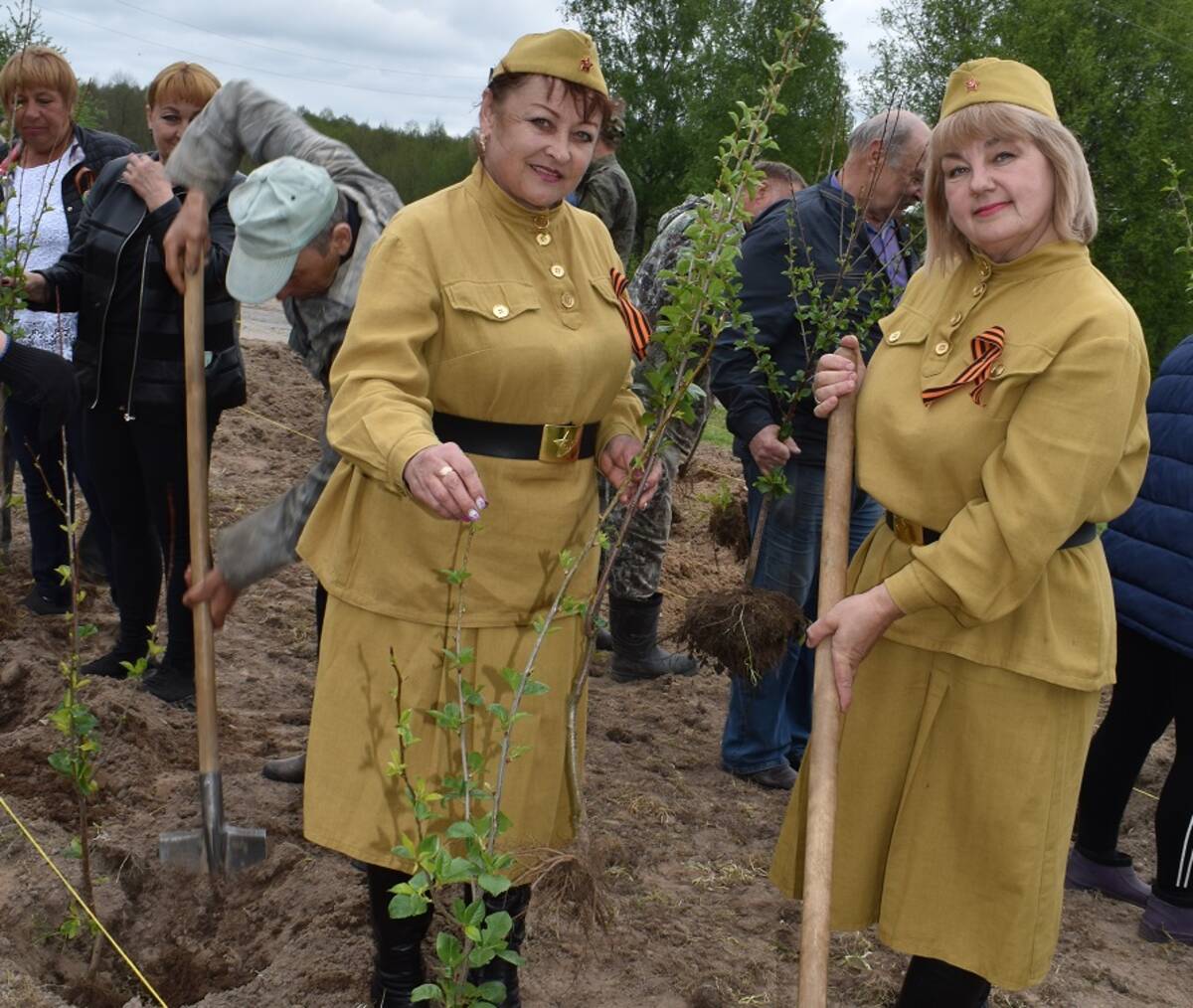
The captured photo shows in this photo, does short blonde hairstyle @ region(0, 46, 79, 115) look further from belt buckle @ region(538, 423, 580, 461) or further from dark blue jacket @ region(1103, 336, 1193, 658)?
dark blue jacket @ region(1103, 336, 1193, 658)

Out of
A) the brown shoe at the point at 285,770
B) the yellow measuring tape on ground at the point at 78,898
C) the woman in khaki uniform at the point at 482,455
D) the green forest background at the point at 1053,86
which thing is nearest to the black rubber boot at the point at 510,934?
the woman in khaki uniform at the point at 482,455

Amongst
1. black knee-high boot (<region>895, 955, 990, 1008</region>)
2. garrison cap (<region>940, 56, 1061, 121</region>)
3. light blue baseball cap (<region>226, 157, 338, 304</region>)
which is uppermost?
garrison cap (<region>940, 56, 1061, 121</region>)

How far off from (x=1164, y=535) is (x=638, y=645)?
2.31 m

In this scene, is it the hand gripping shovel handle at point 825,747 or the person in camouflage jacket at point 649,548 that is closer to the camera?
the hand gripping shovel handle at point 825,747

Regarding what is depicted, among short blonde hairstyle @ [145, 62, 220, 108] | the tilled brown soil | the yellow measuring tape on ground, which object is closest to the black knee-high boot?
the tilled brown soil

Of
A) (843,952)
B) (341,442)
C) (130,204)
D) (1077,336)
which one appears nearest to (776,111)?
(1077,336)

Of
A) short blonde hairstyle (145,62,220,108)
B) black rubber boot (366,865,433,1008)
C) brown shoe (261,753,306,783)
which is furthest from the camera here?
short blonde hairstyle (145,62,220,108)

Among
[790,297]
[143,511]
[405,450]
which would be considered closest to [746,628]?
[790,297]

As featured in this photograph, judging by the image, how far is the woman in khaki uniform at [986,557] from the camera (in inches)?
80.0

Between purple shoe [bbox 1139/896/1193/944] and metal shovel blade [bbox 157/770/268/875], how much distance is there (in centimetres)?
243

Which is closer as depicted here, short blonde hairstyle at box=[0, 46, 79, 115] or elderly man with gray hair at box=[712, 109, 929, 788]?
elderly man with gray hair at box=[712, 109, 929, 788]

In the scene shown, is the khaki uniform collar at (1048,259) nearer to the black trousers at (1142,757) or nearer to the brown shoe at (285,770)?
the black trousers at (1142,757)

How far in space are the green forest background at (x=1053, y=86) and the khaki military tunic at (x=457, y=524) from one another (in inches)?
771

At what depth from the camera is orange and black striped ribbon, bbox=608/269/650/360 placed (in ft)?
8.12
